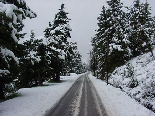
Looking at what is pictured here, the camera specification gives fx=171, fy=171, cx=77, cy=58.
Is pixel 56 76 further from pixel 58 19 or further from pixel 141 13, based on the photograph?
pixel 141 13

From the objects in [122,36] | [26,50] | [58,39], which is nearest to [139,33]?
[122,36]

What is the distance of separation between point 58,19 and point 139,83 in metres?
24.6

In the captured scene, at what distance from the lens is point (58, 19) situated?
35500mm

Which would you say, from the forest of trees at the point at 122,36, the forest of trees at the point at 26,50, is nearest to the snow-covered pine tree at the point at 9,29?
the forest of trees at the point at 26,50

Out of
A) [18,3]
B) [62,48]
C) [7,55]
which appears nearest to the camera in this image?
[7,55]

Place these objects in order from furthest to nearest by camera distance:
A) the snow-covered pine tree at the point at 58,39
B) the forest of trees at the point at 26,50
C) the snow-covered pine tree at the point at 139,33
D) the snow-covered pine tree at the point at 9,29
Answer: the snow-covered pine tree at the point at 58,39, the snow-covered pine tree at the point at 139,33, the forest of trees at the point at 26,50, the snow-covered pine tree at the point at 9,29

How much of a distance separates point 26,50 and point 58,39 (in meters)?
15.1

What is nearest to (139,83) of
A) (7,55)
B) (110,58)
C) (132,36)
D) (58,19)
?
(7,55)

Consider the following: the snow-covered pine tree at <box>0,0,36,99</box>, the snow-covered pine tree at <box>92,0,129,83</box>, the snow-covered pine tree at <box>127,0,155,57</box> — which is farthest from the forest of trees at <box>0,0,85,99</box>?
the snow-covered pine tree at <box>127,0,155,57</box>

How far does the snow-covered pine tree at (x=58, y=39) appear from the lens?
30781mm

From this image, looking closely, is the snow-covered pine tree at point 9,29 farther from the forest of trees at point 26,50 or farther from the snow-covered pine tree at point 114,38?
the snow-covered pine tree at point 114,38

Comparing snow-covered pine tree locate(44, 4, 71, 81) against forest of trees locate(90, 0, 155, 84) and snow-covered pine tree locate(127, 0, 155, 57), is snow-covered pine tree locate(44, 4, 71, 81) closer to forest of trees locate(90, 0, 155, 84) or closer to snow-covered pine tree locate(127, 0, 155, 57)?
forest of trees locate(90, 0, 155, 84)

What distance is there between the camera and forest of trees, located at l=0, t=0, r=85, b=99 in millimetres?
10203

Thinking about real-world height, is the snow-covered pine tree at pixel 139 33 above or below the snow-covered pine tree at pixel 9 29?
above
